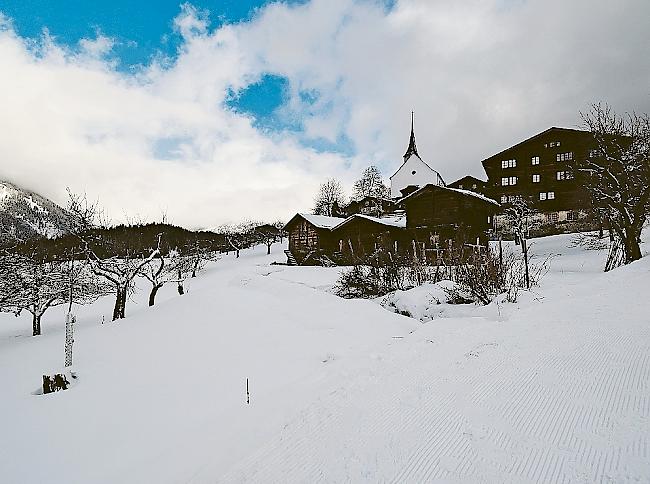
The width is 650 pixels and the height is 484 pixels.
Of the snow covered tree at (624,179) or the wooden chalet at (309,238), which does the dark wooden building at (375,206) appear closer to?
the wooden chalet at (309,238)

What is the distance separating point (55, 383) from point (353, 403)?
4.86m

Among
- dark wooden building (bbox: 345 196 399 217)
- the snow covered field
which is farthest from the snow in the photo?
the snow covered field

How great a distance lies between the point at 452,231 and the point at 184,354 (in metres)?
22.9

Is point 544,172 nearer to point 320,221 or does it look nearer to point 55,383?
point 320,221

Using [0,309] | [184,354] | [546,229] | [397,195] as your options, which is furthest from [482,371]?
[397,195]

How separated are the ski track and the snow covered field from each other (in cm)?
2

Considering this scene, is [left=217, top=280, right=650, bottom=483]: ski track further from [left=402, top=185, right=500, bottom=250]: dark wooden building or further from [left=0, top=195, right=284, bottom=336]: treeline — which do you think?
[left=402, top=185, right=500, bottom=250]: dark wooden building

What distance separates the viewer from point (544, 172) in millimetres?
39750

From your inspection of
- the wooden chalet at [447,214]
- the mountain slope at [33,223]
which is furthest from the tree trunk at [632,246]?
the mountain slope at [33,223]

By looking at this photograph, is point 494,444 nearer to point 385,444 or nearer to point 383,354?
point 385,444

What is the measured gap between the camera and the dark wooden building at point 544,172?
37750 millimetres

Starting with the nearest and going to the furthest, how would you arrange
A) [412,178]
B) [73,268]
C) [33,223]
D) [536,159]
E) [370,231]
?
[73,268]
[33,223]
[370,231]
[536,159]
[412,178]

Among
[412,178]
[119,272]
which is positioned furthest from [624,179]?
[412,178]

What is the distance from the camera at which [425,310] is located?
33.7 ft
